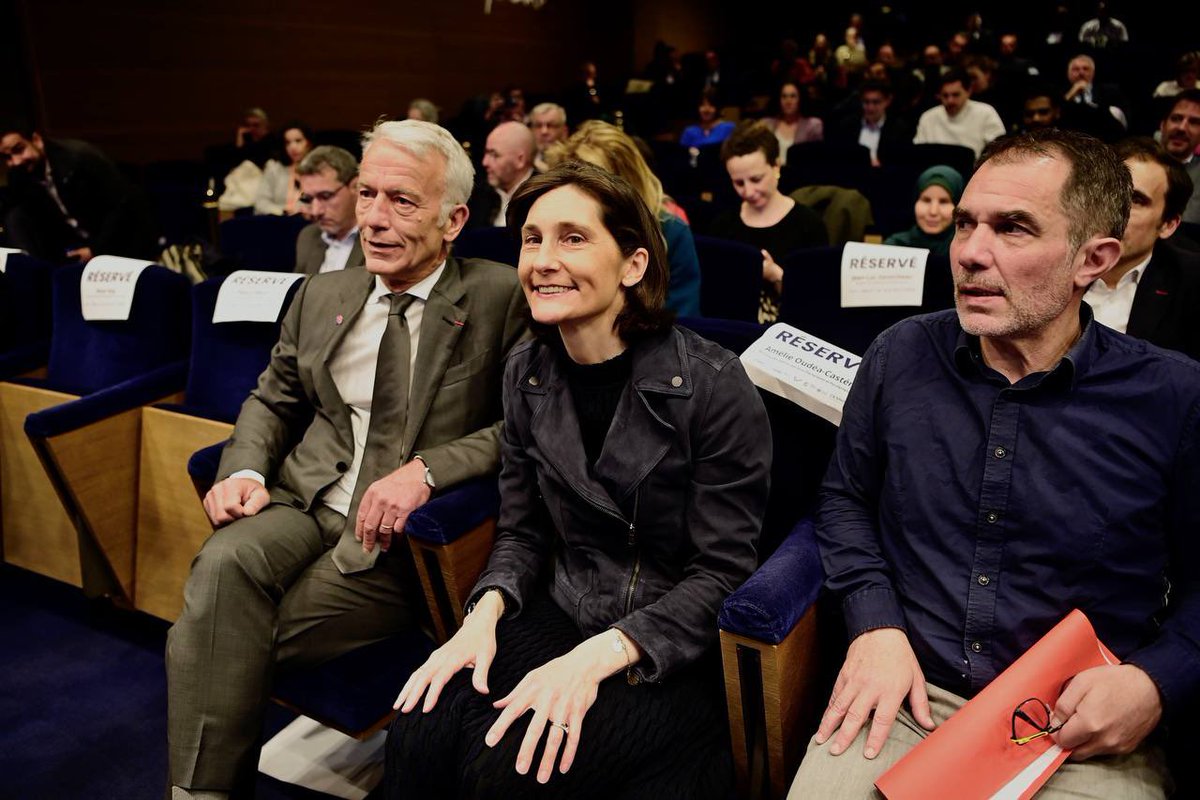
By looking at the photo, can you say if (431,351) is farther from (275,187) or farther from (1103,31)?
(1103,31)

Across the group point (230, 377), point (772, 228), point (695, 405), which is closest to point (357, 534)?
point (695, 405)

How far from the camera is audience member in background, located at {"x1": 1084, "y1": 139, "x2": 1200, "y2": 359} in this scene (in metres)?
→ 1.82

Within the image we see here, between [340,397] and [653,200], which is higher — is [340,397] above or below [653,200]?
below

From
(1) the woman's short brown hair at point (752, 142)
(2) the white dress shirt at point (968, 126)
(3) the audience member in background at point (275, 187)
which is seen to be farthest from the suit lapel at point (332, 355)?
(2) the white dress shirt at point (968, 126)

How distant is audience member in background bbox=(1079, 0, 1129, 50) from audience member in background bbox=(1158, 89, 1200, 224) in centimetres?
531

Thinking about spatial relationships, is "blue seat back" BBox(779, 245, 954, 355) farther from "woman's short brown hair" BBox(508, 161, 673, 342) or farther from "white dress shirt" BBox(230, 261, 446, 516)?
"white dress shirt" BBox(230, 261, 446, 516)

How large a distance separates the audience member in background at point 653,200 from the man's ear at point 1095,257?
4.34ft

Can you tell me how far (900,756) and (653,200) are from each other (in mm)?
1756

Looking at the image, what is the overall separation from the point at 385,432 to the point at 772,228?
181 cm

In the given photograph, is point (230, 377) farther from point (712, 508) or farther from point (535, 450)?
point (712, 508)

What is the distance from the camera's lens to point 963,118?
17.2ft

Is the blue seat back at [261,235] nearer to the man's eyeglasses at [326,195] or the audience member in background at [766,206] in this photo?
the man's eyeglasses at [326,195]

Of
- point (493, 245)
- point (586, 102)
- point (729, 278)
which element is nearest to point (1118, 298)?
point (729, 278)

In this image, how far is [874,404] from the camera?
50.3 inches
